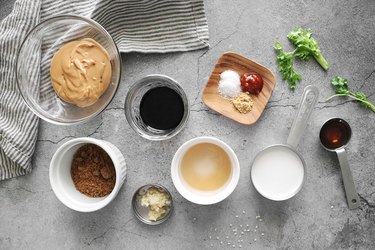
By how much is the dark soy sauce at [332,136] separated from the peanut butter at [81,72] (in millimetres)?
712

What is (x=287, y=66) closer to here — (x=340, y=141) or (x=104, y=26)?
(x=340, y=141)

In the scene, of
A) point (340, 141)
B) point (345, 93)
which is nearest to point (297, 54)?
point (345, 93)

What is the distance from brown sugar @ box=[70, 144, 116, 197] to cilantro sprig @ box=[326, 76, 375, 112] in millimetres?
756

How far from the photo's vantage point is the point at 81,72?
142cm

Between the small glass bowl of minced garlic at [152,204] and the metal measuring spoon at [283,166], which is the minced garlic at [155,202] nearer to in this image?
the small glass bowl of minced garlic at [152,204]

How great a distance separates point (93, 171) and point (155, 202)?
0.72 feet

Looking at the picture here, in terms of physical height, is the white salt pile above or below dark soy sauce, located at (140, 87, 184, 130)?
above

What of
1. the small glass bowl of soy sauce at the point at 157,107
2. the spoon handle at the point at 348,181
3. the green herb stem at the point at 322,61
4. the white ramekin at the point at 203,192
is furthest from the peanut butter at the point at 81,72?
the spoon handle at the point at 348,181

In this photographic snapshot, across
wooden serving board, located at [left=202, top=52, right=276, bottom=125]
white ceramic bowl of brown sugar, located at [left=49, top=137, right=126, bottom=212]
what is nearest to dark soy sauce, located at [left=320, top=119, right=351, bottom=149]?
wooden serving board, located at [left=202, top=52, right=276, bottom=125]

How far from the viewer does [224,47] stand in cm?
163

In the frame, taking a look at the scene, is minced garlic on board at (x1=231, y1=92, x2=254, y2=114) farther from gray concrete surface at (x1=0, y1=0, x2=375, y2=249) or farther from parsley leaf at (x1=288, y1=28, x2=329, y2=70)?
parsley leaf at (x1=288, y1=28, x2=329, y2=70)

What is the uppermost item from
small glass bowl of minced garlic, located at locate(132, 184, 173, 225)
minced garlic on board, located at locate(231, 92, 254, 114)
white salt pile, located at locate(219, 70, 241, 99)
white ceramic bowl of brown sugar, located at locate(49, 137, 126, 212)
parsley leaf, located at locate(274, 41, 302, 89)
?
parsley leaf, located at locate(274, 41, 302, 89)

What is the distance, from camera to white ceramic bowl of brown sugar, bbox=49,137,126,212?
1.51 metres

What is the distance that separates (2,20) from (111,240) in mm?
825
